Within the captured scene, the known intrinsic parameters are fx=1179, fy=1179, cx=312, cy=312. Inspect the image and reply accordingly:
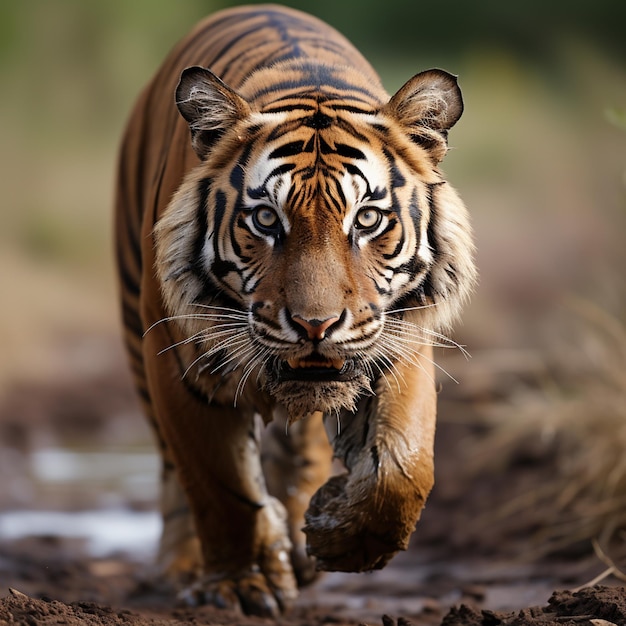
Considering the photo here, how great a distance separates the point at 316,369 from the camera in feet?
8.93

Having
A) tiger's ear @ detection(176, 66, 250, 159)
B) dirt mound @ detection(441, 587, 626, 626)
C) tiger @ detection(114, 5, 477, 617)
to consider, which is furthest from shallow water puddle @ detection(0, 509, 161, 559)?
tiger's ear @ detection(176, 66, 250, 159)

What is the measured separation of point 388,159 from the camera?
2.89 m

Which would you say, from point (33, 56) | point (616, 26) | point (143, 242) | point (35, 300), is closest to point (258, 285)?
point (143, 242)

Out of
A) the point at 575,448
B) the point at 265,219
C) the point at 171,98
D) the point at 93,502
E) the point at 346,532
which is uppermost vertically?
the point at 171,98

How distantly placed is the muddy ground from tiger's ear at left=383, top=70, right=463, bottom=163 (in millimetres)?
1167

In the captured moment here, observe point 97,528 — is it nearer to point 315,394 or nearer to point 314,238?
point 315,394

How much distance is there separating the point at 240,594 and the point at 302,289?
1.26m

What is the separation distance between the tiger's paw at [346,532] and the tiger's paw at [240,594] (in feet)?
2.06

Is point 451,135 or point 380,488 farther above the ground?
point 451,135

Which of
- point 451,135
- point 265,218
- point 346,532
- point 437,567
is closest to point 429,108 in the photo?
point 265,218

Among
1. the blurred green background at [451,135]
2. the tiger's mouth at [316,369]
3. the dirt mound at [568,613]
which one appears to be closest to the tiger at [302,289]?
the tiger's mouth at [316,369]

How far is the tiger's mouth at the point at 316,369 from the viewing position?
2.70 m

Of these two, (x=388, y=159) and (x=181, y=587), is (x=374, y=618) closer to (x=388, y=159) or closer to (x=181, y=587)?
(x=181, y=587)

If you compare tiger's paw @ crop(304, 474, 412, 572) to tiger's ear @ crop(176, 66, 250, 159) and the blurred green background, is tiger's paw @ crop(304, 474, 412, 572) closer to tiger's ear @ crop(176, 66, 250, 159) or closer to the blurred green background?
tiger's ear @ crop(176, 66, 250, 159)
